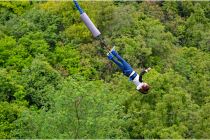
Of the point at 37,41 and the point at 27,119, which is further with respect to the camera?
the point at 37,41

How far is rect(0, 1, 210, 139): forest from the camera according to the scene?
15156mm

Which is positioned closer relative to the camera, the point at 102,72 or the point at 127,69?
the point at 127,69

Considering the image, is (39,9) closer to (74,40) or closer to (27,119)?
(74,40)

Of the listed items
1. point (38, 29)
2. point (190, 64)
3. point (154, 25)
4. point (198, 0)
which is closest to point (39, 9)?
point (38, 29)

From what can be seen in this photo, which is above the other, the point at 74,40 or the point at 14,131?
the point at 74,40

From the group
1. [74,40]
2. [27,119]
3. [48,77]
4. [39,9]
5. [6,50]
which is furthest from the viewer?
[39,9]

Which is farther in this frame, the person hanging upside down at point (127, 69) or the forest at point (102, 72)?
the forest at point (102, 72)

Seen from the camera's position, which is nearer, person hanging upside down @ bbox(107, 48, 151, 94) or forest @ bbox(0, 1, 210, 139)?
person hanging upside down @ bbox(107, 48, 151, 94)

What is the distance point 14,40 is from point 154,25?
7.70m

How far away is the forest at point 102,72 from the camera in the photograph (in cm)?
1516

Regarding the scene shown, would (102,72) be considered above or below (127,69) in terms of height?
above

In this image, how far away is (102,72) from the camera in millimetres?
22656

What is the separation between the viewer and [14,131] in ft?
53.1

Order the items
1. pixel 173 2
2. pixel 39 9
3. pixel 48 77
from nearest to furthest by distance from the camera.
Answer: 1. pixel 48 77
2. pixel 39 9
3. pixel 173 2
